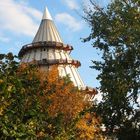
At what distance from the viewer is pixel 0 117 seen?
1011 centimetres

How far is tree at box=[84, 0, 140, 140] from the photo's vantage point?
2297 cm

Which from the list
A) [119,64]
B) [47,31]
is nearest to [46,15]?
[47,31]

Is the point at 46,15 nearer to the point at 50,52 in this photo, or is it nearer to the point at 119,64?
the point at 50,52

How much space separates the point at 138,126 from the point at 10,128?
14.9 m

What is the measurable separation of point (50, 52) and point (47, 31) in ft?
16.3

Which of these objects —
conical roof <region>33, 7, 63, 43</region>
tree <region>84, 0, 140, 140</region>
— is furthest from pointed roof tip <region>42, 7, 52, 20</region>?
tree <region>84, 0, 140, 140</region>

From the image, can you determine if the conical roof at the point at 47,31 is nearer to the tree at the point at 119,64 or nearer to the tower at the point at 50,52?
the tower at the point at 50,52

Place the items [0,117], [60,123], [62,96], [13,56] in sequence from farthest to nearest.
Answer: [62,96] → [60,123] → [13,56] → [0,117]

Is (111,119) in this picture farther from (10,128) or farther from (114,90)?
(10,128)

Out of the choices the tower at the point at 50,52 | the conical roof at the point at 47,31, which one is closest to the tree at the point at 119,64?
the tower at the point at 50,52

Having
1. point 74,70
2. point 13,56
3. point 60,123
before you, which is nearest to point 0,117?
point 13,56

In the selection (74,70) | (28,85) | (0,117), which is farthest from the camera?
(74,70)

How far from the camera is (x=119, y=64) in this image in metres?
24.0

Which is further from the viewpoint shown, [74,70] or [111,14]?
[74,70]
